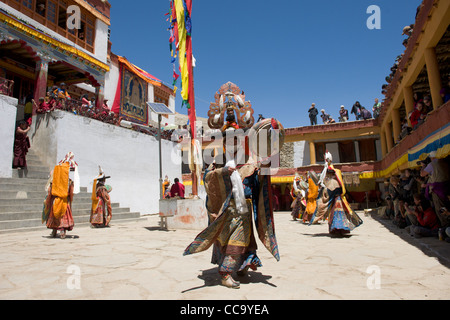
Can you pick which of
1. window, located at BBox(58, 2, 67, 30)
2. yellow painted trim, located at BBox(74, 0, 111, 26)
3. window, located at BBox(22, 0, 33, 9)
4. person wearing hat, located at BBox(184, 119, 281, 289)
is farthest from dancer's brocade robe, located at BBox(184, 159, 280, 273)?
yellow painted trim, located at BBox(74, 0, 111, 26)

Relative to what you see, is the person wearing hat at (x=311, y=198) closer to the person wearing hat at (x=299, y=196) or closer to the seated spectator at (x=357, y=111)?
the person wearing hat at (x=299, y=196)

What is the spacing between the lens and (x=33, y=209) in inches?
352

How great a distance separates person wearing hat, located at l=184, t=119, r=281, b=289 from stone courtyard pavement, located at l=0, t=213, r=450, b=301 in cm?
25

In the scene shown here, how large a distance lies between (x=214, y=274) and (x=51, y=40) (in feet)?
48.7

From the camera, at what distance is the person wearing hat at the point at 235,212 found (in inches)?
116

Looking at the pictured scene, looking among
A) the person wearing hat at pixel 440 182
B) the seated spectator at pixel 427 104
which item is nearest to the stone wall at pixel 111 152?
the person wearing hat at pixel 440 182

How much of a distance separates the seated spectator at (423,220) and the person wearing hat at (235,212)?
15.1ft

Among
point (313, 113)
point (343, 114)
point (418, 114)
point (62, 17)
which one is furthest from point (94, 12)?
point (343, 114)

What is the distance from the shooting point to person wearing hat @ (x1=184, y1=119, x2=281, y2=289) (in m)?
2.96

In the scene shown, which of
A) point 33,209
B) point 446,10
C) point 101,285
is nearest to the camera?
point 101,285

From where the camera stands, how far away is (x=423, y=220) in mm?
6195
